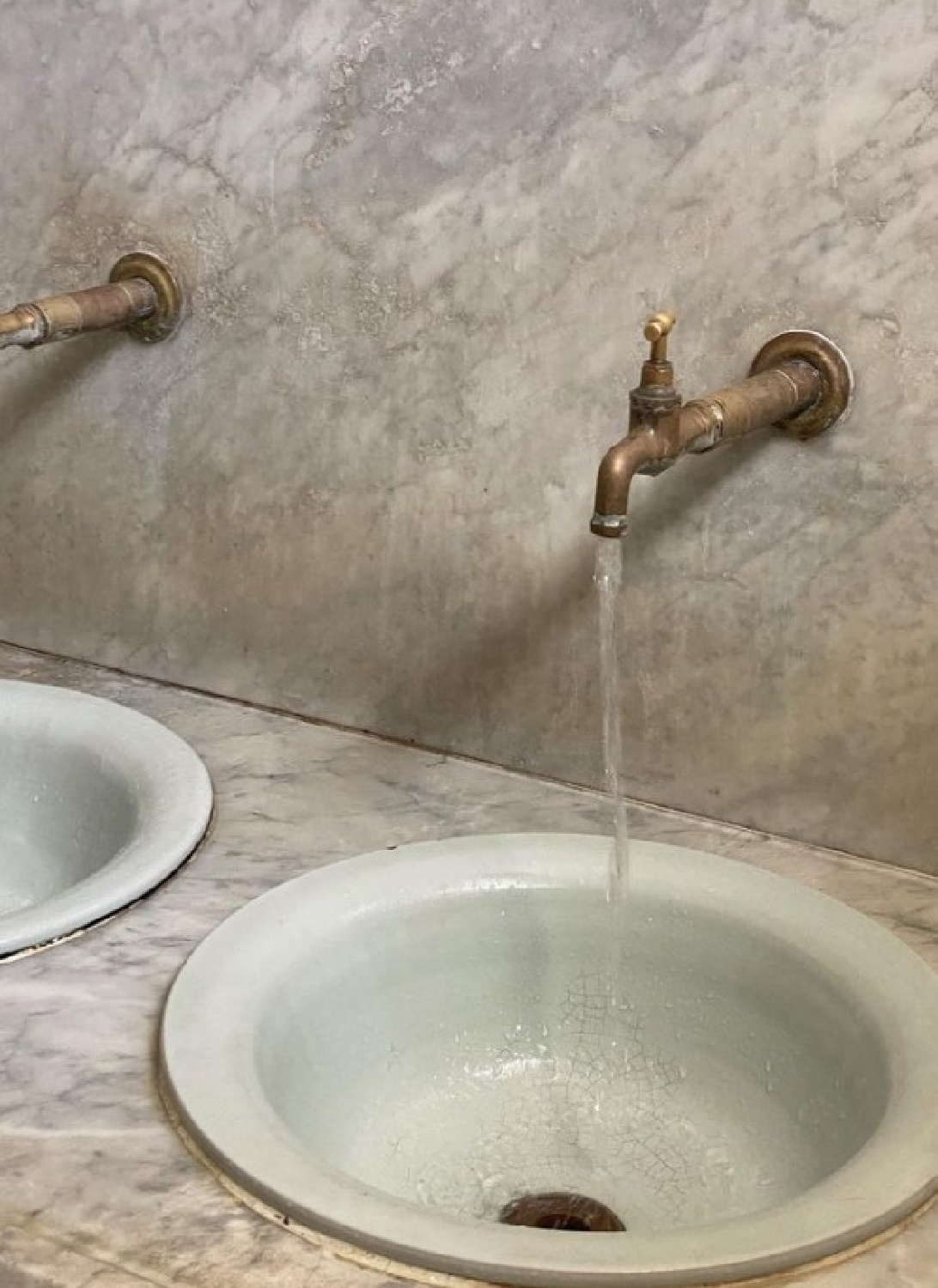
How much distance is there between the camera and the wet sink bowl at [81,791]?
1343 millimetres

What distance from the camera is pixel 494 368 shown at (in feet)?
4.47

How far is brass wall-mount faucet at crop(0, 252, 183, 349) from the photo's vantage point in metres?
1.44

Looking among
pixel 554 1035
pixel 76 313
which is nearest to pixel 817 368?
pixel 554 1035

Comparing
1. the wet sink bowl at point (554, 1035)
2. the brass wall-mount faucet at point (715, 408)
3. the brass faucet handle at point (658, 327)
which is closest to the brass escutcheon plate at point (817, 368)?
the brass wall-mount faucet at point (715, 408)

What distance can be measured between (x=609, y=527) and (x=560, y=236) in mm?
334

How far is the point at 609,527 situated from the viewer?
107cm

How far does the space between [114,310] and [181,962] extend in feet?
2.02

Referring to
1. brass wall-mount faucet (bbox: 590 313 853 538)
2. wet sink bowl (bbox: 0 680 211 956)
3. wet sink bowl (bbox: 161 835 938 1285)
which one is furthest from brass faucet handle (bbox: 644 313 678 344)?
wet sink bowl (bbox: 0 680 211 956)

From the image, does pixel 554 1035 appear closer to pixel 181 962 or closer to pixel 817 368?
pixel 181 962

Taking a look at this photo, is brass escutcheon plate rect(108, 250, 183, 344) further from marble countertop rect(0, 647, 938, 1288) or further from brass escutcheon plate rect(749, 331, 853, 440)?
brass escutcheon plate rect(749, 331, 853, 440)

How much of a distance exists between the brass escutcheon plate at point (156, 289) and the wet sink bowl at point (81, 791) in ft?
Result: 1.12

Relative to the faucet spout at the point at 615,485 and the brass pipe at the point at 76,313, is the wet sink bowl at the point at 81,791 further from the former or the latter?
the faucet spout at the point at 615,485

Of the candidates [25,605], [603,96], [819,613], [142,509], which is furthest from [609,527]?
[25,605]

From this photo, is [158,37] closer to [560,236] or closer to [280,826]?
[560,236]
